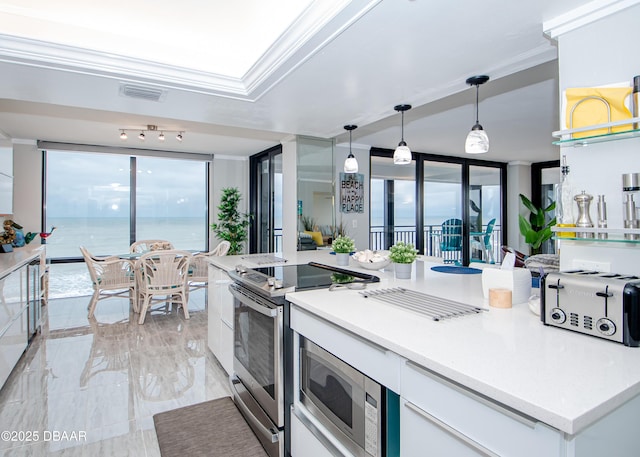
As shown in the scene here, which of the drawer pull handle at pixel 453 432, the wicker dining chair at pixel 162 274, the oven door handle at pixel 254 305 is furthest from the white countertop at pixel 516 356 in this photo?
the wicker dining chair at pixel 162 274

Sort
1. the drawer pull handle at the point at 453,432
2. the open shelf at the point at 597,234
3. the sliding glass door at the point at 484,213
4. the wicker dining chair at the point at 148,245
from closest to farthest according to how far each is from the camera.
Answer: the drawer pull handle at the point at 453,432, the open shelf at the point at 597,234, the wicker dining chair at the point at 148,245, the sliding glass door at the point at 484,213

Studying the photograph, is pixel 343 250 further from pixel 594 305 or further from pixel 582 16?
pixel 582 16

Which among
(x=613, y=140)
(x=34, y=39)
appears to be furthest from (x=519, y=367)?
(x=34, y=39)

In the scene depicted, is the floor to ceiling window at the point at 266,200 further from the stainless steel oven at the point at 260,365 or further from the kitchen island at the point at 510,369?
the kitchen island at the point at 510,369

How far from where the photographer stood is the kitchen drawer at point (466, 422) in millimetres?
823

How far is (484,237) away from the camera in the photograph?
714 centimetres

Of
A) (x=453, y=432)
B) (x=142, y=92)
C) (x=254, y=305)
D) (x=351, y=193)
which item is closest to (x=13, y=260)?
(x=142, y=92)

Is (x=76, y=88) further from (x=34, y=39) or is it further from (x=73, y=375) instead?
(x=73, y=375)

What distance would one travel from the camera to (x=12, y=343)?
9.41 feet

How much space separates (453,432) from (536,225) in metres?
7.23

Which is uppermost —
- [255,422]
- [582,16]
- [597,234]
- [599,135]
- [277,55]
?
[277,55]

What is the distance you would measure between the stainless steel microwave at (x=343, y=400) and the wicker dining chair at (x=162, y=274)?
3033 mm

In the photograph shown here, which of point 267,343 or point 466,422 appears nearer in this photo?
point 466,422

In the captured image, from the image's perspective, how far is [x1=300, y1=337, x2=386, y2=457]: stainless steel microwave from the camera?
1271 millimetres
